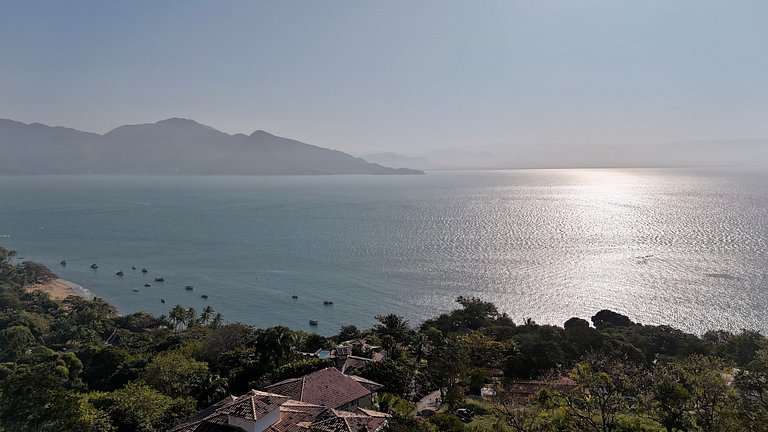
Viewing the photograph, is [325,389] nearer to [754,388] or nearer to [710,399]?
[710,399]

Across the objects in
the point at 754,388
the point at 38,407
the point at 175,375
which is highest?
the point at 754,388

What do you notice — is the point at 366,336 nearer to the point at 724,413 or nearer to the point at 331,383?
the point at 331,383

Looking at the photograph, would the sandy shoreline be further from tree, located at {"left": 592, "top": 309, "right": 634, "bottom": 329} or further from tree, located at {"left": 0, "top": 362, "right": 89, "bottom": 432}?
tree, located at {"left": 592, "top": 309, "right": 634, "bottom": 329}

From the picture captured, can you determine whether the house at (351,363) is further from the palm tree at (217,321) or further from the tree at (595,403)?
the palm tree at (217,321)

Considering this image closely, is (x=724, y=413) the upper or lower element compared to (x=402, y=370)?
upper

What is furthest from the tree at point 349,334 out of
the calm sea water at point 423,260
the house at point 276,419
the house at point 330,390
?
the house at point 276,419

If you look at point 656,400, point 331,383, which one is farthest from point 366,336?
point 656,400

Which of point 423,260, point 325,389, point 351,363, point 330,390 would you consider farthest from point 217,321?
point 423,260
